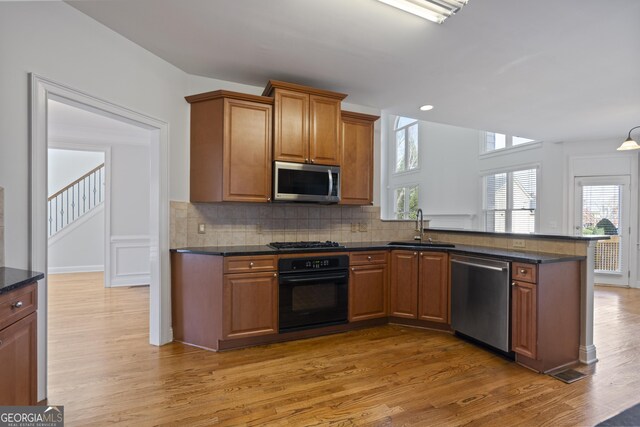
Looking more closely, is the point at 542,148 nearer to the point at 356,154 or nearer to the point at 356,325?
the point at 356,154

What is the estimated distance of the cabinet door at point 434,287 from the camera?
3.28m

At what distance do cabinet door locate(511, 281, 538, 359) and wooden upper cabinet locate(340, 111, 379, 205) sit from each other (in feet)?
5.63

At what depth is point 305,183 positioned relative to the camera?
3254mm

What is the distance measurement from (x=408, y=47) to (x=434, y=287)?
2.32m

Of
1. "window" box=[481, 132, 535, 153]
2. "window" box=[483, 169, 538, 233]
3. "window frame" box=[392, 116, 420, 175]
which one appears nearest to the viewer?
"window" box=[483, 169, 538, 233]

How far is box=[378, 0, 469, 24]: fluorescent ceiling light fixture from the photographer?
6.55 feet

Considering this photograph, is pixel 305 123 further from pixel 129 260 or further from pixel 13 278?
pixel 129 260

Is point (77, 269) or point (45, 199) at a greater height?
point (45, 199)

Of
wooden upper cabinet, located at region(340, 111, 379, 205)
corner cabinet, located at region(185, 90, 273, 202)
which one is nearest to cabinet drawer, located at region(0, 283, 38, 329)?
corner cabinet, located at region(185, 90, 273, 202)

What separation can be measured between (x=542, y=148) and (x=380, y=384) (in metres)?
5.85

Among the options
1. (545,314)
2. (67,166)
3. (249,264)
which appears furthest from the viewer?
(67,166)

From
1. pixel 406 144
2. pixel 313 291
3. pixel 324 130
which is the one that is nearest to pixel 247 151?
pixel 324 130

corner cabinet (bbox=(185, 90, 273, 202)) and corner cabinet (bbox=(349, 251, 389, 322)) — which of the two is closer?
corner cabinet (bbox=(185, 90, 273, 202))

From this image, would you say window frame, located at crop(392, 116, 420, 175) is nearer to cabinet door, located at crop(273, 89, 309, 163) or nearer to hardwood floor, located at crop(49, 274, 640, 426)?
cabinet door, located at crop(273, 89, 309, 163)
